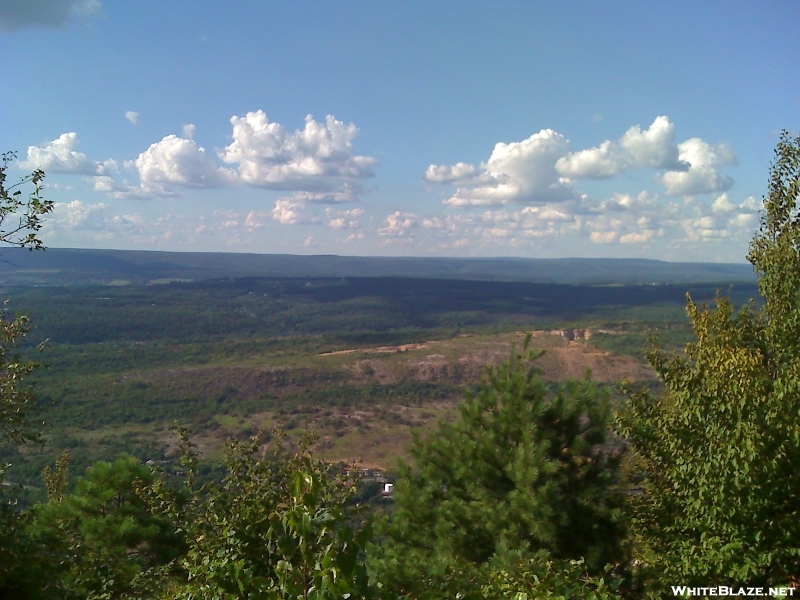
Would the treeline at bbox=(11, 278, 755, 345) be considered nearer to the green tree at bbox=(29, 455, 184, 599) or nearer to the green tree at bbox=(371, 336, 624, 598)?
the green tree at bbox=(29, 455, 184, 599)

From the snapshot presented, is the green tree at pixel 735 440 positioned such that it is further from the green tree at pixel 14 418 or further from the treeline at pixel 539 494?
the green tree at pixel 14 418

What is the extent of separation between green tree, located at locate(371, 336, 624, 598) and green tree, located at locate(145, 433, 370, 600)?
9.02ft

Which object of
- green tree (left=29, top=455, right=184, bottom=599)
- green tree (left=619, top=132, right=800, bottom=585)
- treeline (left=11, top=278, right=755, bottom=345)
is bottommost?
treeline (left=11, top=278, right=755, bottom=345)

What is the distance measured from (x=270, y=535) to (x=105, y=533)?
318 inches

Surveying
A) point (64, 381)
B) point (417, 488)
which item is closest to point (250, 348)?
point (64, 381)

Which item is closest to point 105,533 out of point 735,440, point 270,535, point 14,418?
point 14,418

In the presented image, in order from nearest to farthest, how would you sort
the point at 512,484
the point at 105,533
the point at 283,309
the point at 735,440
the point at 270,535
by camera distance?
the point at 270,535 → the point at 735,440 → the point at 105,533 → the point at 512,484 → the point at 283,309

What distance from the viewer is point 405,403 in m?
76.8

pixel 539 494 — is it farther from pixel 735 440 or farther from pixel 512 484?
pixel 735 440

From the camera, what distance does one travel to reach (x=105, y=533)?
386 inches

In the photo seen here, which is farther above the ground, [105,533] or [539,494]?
[539,494]

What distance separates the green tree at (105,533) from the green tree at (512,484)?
3514 millimetres

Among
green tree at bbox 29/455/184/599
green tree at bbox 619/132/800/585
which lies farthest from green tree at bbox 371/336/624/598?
green tree at bbox 29/455/184/599

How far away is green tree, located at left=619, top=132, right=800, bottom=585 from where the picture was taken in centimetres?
759
